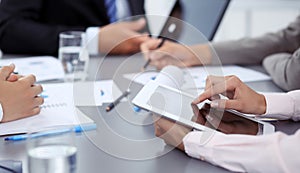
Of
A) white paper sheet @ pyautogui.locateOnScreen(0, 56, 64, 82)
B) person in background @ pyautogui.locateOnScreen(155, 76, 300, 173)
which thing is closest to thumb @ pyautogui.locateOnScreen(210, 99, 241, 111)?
person in background @ pyautogui.locateOnScreen(155, 76, 300, 173)

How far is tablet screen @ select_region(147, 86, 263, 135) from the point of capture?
85cm

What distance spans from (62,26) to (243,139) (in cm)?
111

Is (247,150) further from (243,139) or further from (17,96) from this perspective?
(17,96)

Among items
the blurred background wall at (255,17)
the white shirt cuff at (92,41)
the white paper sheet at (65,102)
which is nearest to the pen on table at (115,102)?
the white paper sheet at (65,102)

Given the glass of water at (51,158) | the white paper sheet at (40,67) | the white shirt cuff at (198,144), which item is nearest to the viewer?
the glass of water at (51,158)

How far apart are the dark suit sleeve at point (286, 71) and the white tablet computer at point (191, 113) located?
363 mm

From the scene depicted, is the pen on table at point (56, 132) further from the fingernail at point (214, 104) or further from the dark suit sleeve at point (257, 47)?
the dark suit sleeve at point (257, 47)

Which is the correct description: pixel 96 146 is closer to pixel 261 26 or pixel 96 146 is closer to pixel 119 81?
pixel 119 81

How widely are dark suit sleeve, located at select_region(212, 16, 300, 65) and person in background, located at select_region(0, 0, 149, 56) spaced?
10.2 inches

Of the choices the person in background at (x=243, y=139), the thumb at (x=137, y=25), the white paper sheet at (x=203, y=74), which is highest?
the person in background at (x=243, y=139)

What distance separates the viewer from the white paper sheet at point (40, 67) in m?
1.34

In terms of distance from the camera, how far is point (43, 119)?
3.21 feet

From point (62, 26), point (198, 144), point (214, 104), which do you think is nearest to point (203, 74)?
point (214, 104)

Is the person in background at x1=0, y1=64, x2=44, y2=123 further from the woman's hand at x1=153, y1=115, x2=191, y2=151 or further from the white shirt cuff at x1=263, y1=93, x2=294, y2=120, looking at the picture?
the white shirt cuff at x1=263, y1=93, x2=294, y2=120
